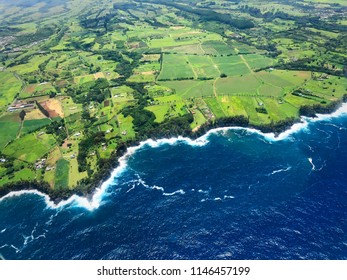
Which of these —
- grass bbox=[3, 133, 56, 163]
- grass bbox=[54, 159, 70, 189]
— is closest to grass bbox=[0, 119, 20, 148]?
grass bbox=[3, 133, 56, 163]

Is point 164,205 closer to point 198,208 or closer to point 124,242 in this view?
point 198,208

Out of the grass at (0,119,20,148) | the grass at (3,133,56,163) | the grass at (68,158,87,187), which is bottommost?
the grass at (0,119,20,148)

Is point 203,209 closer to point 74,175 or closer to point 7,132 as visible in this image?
point 74,175

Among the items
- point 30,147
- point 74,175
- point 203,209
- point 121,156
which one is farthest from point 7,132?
point 203,209

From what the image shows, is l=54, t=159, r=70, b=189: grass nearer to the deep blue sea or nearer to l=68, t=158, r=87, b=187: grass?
l=68, t=158, r=87, b=187: grass

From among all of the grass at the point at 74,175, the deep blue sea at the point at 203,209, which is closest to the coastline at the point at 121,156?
the deep blue sea at the point at 203,209

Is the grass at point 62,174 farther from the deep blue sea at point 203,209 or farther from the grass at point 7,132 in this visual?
the grass at point 7,132
